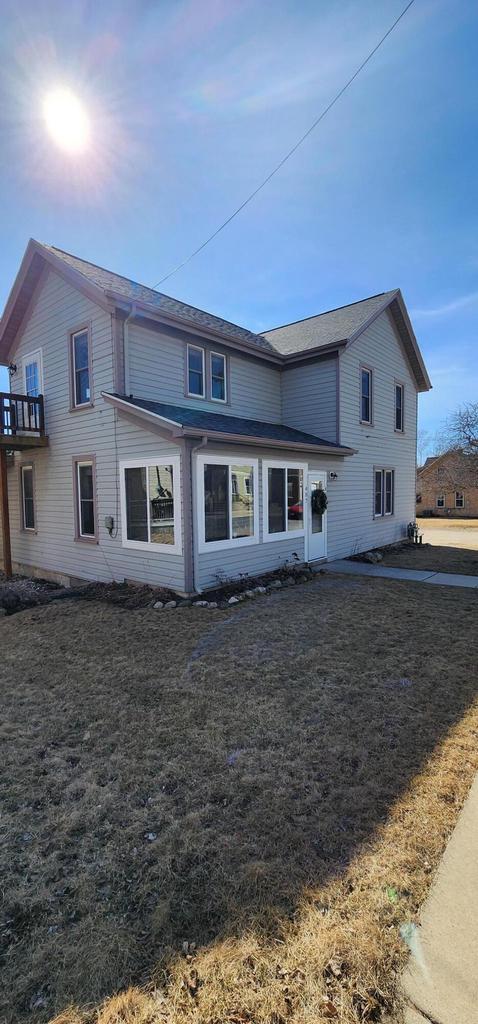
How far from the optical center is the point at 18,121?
28.3 ft

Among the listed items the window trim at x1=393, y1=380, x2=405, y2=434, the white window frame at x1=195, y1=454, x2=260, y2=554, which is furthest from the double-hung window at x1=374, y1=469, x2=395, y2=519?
the white window frame at x1=195, y1=454, x2=260, y2=554

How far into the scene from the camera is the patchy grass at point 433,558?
36.8ft

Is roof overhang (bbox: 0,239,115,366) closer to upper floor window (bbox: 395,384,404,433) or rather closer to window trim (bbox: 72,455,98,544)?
window trim (bbox: 72,455,98,544)

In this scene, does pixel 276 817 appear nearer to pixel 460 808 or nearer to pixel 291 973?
pixel 291 973

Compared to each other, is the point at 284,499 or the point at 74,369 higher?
the point at 74,369

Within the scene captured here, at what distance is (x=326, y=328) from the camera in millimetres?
13445

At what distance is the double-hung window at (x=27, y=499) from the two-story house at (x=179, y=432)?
4 centimetres

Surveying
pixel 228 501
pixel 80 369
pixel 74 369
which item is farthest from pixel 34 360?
pixel 228 501

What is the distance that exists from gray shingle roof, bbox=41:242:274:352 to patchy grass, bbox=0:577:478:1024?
24.2ft

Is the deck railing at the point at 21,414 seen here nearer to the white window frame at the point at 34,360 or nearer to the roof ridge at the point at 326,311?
the white window frame at the point at 34,360

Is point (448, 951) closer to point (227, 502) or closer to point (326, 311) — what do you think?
point (227, 502)

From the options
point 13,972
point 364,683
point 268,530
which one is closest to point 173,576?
point 268,530

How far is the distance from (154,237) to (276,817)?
12.4 metres

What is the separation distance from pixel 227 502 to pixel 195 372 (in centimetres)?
367
